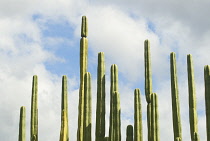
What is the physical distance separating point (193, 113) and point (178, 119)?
1.68ft

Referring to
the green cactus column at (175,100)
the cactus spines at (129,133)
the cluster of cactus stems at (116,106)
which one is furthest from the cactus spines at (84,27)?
the cactus spines at (129,133)

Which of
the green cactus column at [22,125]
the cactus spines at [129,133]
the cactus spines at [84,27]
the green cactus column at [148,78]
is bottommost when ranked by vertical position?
the cactus spines at [129,133]

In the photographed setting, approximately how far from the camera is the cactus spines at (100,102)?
46.1ft

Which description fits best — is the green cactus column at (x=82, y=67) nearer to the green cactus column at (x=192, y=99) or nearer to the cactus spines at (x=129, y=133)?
the cactus spines at (x=129, y=133)

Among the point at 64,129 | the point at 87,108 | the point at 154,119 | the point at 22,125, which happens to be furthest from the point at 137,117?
the point at 22,125

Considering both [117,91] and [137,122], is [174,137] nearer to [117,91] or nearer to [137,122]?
[137,122]

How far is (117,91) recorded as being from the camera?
566 inches

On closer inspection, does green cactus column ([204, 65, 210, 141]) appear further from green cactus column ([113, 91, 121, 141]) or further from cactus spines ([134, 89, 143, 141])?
green cactus column ([113, 91, 121, 141])

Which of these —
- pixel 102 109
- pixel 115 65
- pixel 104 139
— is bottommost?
pixel 104 139

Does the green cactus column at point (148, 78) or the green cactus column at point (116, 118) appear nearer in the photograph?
the green cactus column at point (116, 118)

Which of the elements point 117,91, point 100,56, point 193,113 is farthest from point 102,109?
point 193,113

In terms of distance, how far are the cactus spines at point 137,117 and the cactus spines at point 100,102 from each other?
103cm

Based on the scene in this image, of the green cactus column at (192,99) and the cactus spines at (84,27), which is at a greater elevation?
the cactus spines at (84,27)

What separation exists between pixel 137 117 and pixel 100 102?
1.30 metres
